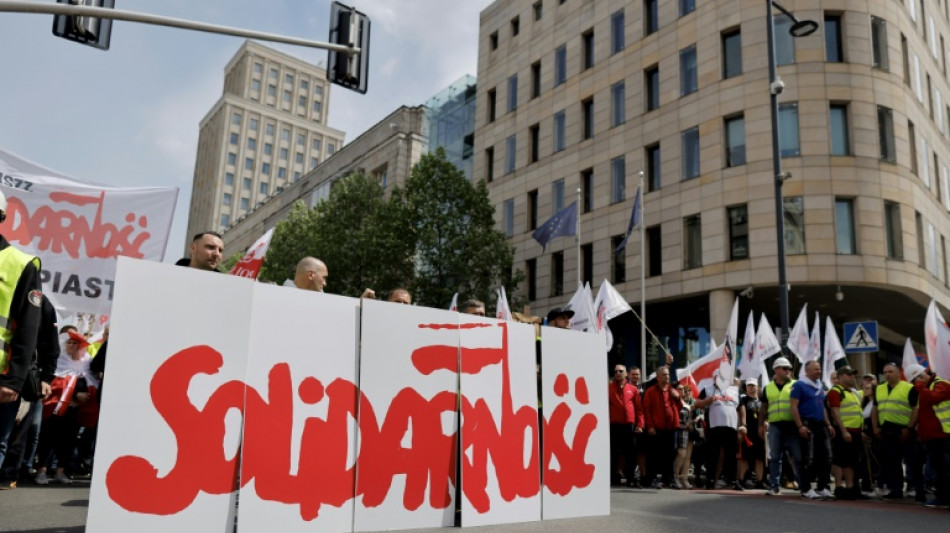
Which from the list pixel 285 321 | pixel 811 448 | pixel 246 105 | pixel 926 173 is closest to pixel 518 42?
pixel 926 173

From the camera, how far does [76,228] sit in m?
8.34

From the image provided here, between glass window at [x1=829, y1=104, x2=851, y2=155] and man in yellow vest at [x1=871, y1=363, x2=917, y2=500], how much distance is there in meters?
16.1

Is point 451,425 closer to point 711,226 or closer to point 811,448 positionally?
point 811,448

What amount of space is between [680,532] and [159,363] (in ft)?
14.1

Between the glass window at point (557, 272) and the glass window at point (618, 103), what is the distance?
6.03m

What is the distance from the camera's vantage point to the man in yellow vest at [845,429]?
10859 millimetres

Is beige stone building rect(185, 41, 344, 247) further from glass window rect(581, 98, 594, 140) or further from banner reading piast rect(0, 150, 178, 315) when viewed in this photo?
banner reading piast rect(0, 150, 178, 315)

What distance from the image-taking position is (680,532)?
20.6 ft

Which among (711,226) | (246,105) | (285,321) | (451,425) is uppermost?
(246,105)

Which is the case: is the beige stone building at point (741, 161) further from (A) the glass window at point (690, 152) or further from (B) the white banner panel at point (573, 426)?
(B) the white banner panel at point (573, 426)

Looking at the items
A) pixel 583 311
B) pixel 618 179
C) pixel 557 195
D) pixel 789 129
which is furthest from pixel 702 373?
pixel 557 195

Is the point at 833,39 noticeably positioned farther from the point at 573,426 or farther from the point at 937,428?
the point at 573,426

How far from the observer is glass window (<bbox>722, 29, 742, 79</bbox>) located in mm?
26812

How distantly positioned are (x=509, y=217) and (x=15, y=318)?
3180cm
